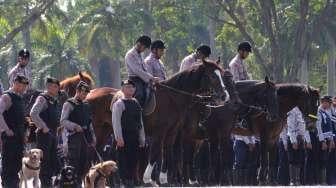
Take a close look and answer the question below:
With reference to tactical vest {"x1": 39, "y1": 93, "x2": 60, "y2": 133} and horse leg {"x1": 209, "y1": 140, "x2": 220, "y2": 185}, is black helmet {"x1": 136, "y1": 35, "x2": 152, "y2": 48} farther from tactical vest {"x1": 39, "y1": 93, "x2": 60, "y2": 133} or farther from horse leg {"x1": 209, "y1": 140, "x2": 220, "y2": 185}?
tactical vest {"x1": 39, "y1": 93, "x2": 60, "y2": 133}

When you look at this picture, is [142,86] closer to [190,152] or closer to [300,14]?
[190,152]

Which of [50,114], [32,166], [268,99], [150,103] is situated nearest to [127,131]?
[50,114]

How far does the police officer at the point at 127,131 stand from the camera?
719 inches

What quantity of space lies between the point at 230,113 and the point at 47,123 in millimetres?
4323

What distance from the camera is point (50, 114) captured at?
18500 millimetres

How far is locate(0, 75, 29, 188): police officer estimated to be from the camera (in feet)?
56.5

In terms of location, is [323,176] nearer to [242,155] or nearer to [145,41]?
[242,155]

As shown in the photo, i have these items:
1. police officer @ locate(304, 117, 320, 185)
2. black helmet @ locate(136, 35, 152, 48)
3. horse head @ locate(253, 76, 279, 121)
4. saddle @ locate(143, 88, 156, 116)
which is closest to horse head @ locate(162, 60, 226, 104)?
saddle @ locate(143, 88, 156, 116)

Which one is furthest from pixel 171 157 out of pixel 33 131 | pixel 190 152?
pixel 33 131

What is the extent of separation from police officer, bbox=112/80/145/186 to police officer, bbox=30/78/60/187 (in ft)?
3.33

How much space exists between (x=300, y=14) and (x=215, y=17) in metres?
4.72

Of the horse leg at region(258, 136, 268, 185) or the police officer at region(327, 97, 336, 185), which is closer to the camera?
the horse leg at region(258, 136, 268, 185)

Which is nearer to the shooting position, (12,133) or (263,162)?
(12,133)

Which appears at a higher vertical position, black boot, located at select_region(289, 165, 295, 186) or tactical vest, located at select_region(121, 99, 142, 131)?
tactical vest, located at select_region(121, 99, 142, 131)
